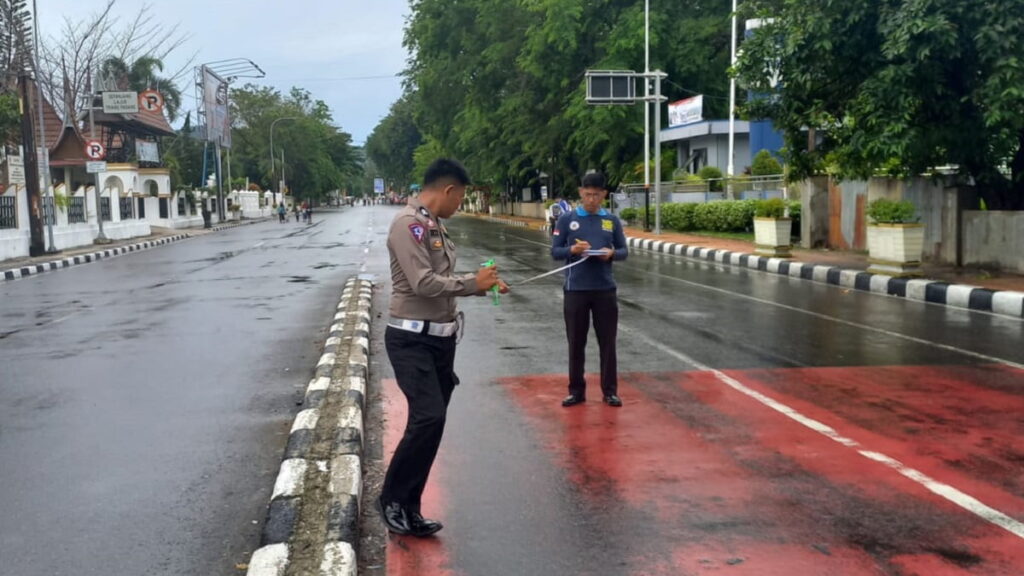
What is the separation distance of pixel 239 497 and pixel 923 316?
960 cm

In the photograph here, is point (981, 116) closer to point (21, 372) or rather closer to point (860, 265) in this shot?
point (860, 265)

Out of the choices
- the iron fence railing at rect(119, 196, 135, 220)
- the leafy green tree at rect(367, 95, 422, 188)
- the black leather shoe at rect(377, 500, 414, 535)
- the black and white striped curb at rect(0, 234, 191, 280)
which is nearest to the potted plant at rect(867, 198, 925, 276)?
the black leather shoe at rect(377, 500, 414, 535)

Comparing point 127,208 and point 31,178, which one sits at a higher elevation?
point 31,178

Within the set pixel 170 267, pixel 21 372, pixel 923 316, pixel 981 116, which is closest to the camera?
pixel 21 372

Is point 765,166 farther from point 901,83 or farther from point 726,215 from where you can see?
point 901,83

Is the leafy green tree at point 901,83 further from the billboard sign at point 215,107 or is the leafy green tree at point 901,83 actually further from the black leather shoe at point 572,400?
the billboard sign at point 215,107

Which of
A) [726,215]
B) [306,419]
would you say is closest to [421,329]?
[306,419]

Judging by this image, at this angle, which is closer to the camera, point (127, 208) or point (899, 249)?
point (899, 249)

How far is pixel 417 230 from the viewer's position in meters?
4.22

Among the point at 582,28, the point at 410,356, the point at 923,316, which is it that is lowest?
the point at 923,316

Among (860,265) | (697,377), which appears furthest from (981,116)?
(697,377)

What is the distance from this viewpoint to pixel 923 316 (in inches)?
470

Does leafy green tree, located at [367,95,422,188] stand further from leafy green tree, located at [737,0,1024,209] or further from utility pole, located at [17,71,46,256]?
leafy green tree, located at [737,0,1024,209]

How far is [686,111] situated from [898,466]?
33014 mm
